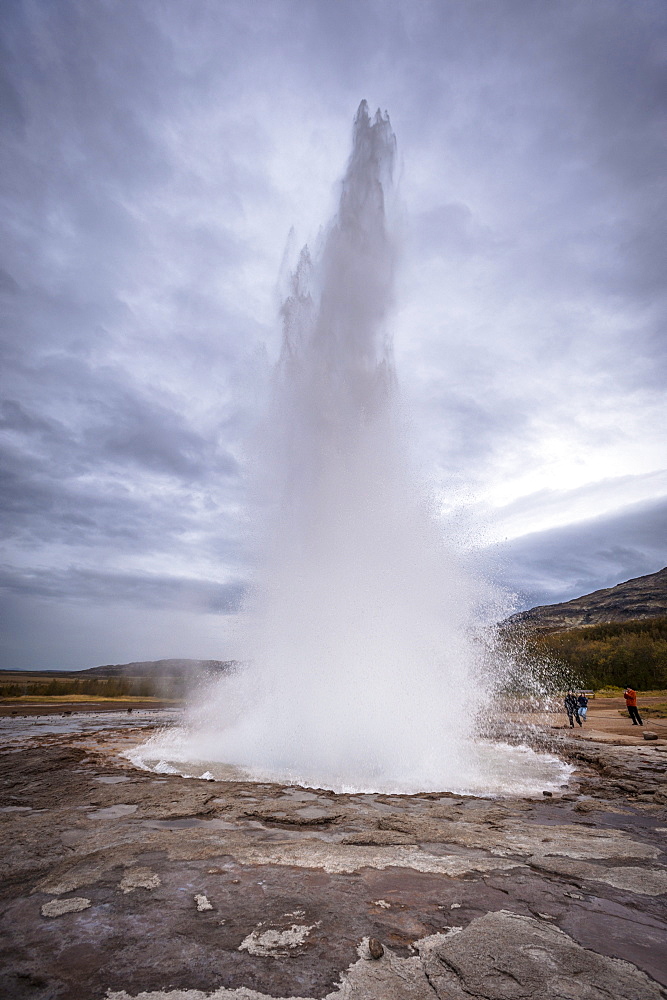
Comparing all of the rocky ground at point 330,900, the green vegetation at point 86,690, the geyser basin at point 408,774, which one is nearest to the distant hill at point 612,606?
the green vegetation at point 86,690

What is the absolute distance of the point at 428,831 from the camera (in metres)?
5.22

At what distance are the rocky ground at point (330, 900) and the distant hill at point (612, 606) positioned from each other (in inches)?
4811

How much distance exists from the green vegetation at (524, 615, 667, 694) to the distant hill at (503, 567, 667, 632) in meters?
67.5

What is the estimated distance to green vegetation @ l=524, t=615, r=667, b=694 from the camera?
39.8 meters

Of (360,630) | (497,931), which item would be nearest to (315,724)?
(360,630)

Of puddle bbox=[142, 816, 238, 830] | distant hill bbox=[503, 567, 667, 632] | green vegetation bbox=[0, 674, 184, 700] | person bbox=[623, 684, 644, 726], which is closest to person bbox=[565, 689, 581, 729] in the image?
person bbox=[623, 684, 644, 726]

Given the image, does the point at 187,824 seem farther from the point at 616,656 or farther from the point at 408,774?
the point at 616,656

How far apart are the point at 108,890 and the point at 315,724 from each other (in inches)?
285

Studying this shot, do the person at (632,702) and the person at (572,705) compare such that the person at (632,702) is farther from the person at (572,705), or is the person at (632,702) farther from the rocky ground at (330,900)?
the rocky ground at (330,900)

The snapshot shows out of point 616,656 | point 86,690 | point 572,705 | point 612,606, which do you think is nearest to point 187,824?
point 572,705

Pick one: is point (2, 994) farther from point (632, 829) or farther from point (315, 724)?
point (315, 724)

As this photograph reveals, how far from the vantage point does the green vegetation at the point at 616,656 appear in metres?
39.8

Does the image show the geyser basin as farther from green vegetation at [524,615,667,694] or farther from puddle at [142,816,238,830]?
green vegetation at [524,615,667,694]

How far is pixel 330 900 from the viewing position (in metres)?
3.46
